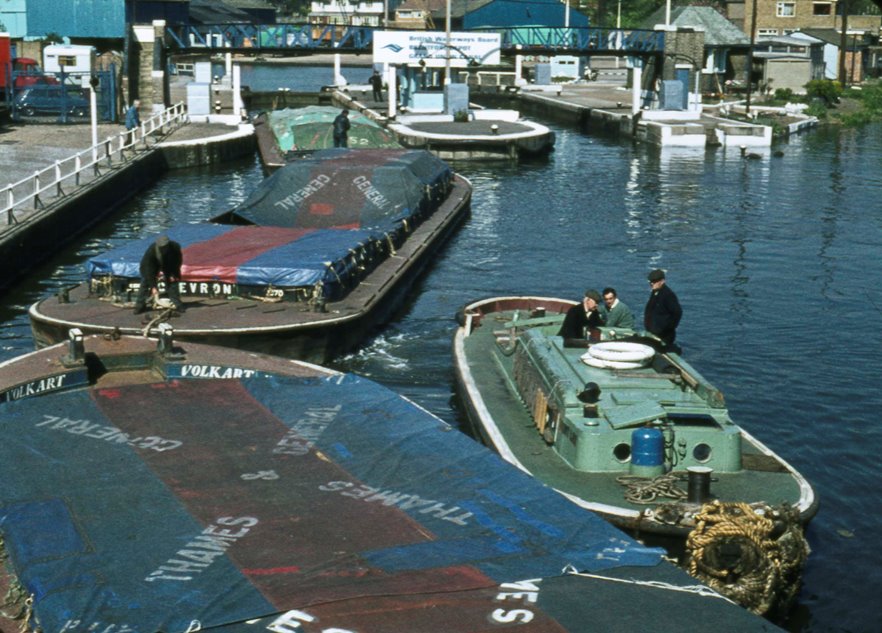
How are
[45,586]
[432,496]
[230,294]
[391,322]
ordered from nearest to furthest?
[45,586], [432,496], [230,294], [391,322]

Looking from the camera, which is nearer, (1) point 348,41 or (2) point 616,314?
(2) point 616,314

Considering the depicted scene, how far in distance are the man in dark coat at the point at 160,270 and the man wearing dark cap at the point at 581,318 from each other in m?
7.95

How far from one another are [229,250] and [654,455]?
13.4m

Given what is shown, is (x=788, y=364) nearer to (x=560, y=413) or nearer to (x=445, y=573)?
(x=560, y=413)

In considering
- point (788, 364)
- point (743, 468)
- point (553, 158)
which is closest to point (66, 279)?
point (788, 364)

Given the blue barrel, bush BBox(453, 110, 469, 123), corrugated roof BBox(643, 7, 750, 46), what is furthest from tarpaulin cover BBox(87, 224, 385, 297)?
corrugated roof BBox(643, 7, 750, 46)

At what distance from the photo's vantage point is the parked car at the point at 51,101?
6312 centimetres

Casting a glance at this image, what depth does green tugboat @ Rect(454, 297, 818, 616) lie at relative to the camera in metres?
14.8

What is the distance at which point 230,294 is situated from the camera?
26.0 meters

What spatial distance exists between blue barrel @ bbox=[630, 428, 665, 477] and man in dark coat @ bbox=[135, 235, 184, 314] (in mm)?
11196

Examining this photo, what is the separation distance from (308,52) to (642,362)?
56103 mm

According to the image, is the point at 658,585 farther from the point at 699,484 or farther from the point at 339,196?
the point at 339,196

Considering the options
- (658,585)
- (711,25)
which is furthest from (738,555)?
(711,25)

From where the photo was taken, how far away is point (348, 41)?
77.1 m
